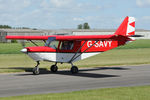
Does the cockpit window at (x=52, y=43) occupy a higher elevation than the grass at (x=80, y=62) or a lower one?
higher

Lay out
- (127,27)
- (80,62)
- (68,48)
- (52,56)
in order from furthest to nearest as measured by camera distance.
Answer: (80,62)
(127,27)
(68,48)
(52,56)

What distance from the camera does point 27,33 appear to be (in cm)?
8988

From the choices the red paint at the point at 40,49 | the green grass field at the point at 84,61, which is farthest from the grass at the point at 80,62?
the red paint at the point at 40,49

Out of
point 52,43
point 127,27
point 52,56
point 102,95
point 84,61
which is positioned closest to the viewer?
point 102,95

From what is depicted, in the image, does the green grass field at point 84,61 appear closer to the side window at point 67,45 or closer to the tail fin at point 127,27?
the side window at point 67,45

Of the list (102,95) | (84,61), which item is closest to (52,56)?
(102,95)

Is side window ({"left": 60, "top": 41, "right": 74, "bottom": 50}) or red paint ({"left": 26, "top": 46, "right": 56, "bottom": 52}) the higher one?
side window ({"left": 60, "top": 41, "right": 74, "bottom": 50})

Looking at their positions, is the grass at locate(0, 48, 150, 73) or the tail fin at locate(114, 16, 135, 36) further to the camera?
the grass at locate(0, 48, 150, 73)

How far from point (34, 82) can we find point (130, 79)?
4850 mm

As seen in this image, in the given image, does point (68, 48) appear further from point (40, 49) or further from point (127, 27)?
point (127, 27)

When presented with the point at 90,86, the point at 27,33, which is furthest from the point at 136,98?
the point at 27,33

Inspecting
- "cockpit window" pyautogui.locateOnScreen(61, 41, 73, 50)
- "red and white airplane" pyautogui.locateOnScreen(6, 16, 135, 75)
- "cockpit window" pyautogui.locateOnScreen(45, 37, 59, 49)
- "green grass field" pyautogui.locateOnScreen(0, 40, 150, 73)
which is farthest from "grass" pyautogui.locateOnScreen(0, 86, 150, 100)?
"green grass field" pyautogui.locateOnScreen(0, 40, 150, 73)

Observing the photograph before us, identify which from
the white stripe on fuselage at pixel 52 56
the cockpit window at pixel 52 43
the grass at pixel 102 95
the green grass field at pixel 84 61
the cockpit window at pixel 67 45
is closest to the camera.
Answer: the grass at pixel 102 95

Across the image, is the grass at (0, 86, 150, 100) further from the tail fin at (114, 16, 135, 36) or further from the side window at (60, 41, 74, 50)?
the tail fin at (114, 16, 135, 36)
